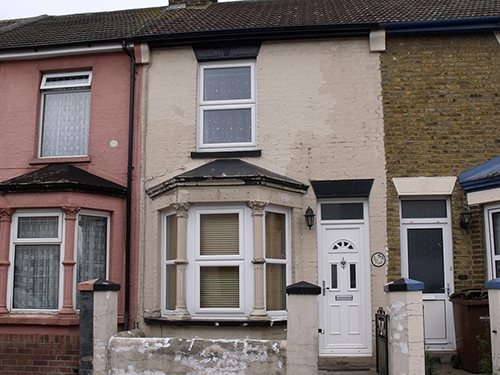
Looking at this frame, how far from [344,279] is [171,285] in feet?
8.96

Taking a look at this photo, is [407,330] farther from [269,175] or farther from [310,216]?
[269,175]

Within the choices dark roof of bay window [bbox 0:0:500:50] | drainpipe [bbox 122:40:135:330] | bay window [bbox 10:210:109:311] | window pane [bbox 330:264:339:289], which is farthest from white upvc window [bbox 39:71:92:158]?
window pane [bbox 330:264:339:289]

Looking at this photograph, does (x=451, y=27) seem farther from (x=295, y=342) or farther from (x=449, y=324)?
(x=295, y=342)

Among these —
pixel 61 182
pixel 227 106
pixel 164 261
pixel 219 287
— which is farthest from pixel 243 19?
pixel 219 287

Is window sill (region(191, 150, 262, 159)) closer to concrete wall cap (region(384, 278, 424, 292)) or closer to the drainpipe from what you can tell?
the drainpipe

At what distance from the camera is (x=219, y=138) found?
9516mm

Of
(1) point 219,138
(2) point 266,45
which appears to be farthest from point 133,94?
(2) point 266,45

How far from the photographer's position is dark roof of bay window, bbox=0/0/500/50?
9.37 meters

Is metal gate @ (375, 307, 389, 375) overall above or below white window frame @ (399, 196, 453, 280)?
below

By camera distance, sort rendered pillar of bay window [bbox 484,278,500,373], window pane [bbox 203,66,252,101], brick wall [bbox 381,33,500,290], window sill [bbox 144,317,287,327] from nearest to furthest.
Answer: rendered pillar of bay window [bbox 484,278,500,373] < window sill [bbox 144,317,287,327] < brick wall [bbox 381,33,500,290] < window pane [bbox 203,66,252,101]

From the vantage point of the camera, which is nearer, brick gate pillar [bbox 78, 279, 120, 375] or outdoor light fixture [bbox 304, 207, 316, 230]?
brick gate pillar [bbox 78, 279, 120, 375]

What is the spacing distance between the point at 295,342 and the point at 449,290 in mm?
3359

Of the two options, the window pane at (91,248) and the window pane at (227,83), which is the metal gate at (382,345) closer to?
the window pane at (227,83)

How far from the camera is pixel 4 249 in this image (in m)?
8.84
